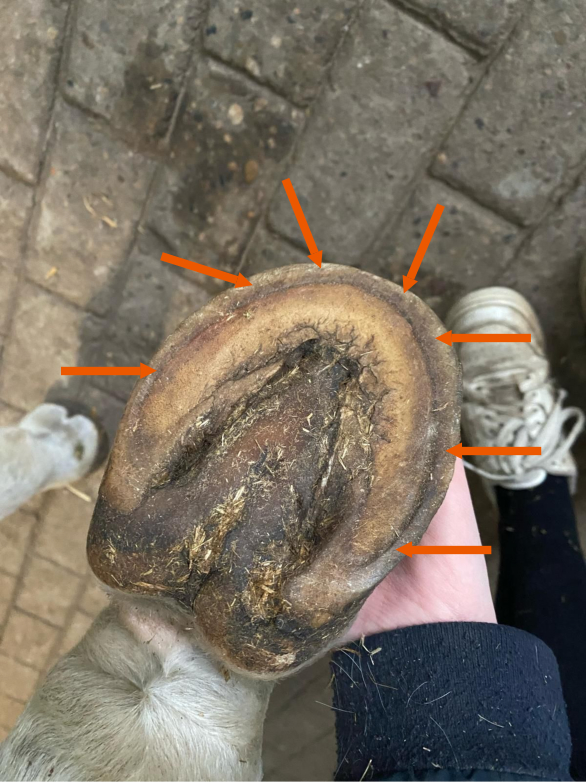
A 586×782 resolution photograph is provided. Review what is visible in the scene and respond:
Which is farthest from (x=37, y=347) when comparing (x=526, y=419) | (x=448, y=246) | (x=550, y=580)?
(x=550, y=580)

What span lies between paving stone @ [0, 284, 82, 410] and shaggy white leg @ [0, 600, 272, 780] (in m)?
1.07

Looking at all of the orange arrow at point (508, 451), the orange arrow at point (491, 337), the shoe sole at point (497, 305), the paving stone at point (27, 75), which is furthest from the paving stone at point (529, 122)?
the paving stone at point (27, 75)

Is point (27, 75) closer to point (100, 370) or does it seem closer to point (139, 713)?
point (100, 370)

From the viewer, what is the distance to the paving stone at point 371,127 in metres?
1.31

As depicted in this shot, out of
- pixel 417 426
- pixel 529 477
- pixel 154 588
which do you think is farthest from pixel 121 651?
pixel 529 477

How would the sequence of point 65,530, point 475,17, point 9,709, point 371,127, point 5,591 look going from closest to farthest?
point 475,17, point 371,127, point 65,530, point 5,591, point 9,709

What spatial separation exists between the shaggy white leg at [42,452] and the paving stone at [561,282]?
4.44ft

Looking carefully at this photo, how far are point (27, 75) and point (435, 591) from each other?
159 centimetres

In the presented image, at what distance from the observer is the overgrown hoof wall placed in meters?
0.76

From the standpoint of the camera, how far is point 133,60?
1.41m

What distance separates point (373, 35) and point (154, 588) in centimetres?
128

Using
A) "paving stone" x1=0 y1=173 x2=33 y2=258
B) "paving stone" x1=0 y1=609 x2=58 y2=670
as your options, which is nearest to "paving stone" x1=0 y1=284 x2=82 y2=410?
"paving stone" x1=0 y1=173 x2=33 y2=258

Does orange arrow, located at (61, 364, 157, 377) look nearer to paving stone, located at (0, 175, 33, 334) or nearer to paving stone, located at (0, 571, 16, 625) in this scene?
paving stone, located at (0, 175, 33, 334)

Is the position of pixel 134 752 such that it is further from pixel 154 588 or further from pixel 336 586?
pixel 336 586
